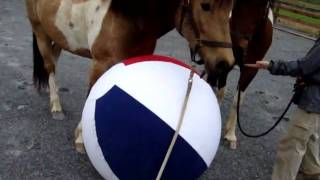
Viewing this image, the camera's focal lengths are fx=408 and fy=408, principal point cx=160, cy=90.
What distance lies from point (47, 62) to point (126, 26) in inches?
68.2

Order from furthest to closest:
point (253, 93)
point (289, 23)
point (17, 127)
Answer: point (289, 23) → point (253, 93) → point (17, 127)

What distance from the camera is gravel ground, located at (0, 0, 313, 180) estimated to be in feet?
10.5

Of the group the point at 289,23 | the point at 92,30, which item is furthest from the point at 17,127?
the point at 289,23

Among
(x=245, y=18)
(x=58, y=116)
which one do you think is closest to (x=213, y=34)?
(x=245, y=18)

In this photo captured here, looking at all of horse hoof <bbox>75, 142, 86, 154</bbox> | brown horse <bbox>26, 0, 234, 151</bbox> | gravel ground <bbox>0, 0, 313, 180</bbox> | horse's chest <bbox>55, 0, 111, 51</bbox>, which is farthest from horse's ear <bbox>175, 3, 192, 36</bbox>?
horse hoof <bbox>75, 142, 86, 154</bbox>

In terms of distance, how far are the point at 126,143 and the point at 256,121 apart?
8.57 ft

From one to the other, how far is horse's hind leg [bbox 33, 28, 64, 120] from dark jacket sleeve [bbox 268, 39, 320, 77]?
2224mm

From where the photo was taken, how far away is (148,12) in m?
2.72

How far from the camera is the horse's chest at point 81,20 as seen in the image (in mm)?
2889

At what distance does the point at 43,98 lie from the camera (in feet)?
14.9

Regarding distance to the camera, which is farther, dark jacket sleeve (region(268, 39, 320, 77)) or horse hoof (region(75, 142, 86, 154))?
horse hoof (region(75, 142, 86, 154))

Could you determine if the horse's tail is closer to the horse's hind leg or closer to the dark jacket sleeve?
the horse's hind leg

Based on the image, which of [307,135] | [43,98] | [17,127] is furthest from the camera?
[43,98]

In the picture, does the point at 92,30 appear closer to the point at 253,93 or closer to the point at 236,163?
the point at 236,163
